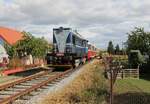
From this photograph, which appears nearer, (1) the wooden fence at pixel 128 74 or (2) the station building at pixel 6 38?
(1) the wooden fence at pixel 128 74

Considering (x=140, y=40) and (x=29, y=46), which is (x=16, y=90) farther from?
(x=140, y=40)

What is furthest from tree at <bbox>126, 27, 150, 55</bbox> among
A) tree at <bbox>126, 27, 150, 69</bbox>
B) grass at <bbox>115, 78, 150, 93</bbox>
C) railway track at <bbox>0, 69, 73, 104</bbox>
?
railway track at <bbox>0, 69, 73, 104</bbox>

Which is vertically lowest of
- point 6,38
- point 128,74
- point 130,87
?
point 130,87

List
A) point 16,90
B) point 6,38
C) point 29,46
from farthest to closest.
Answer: point 6,38 < point 29,46 < point 16,90

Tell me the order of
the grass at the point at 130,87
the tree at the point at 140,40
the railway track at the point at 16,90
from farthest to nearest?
the tree at the point at 140,40
the grass at the point at 130,87
the railway track at the point at 16,90

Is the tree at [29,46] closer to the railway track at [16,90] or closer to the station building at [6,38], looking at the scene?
the station building at [6,38]

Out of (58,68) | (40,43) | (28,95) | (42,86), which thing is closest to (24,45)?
(40,43)

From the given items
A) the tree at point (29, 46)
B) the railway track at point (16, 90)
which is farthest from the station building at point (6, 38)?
the railway track at point (16, 90)

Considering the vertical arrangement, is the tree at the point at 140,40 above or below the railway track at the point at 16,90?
above

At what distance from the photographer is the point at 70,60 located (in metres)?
34.7

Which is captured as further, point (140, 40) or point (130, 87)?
point (140, 40)

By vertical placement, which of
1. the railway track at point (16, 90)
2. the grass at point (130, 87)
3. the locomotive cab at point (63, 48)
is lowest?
the grass at point (130, 87)

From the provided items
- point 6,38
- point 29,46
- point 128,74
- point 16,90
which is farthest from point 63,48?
point 6,38

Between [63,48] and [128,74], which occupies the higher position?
[63,48]
